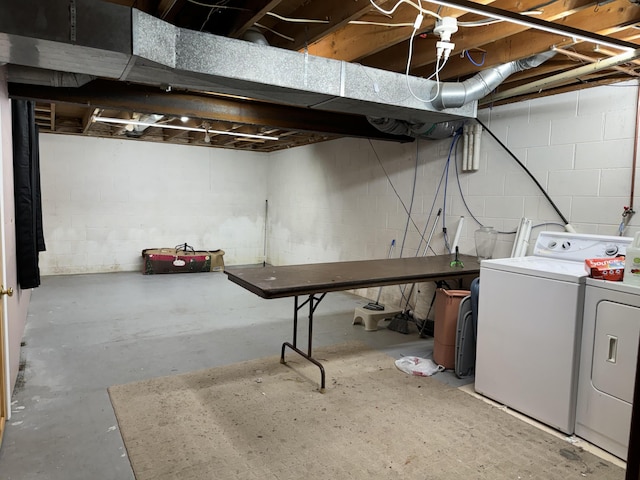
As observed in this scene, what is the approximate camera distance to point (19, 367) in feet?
10.6

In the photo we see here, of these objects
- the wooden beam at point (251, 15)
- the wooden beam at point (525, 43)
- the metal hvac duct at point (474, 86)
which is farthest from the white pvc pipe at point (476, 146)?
the wooden beam at point (251, 15)

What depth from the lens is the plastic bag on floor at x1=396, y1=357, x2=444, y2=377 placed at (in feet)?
10.9

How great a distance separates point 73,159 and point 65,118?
2.54 ft

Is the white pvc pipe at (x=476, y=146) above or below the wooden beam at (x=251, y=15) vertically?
below

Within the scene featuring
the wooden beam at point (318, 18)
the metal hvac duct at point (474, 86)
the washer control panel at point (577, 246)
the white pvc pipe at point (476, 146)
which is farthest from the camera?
the white pvc pipe at point (476, 146)

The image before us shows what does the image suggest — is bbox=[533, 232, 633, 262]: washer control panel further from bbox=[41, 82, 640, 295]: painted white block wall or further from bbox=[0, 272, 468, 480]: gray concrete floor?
bbox=[0, 272, 468, 480]: gray concrete floor

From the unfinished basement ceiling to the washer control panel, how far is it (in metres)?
1.18

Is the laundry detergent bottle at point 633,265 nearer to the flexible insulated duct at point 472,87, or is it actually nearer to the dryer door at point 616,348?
the dryer door at point 616,348

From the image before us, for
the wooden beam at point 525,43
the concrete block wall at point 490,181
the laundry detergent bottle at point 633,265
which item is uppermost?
the wooden beam at point 525,43

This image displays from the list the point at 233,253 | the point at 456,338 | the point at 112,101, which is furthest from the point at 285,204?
the point at 456,338

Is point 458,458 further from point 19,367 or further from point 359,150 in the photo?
point 359,150

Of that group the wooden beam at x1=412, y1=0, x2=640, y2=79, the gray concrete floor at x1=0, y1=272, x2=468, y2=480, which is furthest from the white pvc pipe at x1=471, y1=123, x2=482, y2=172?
the gray concrete floor at x1=0, y1=272, x2=468, y2=480

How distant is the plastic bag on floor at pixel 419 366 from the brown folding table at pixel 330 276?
0.73 meters

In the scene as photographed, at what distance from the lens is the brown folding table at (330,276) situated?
2.70 meters
